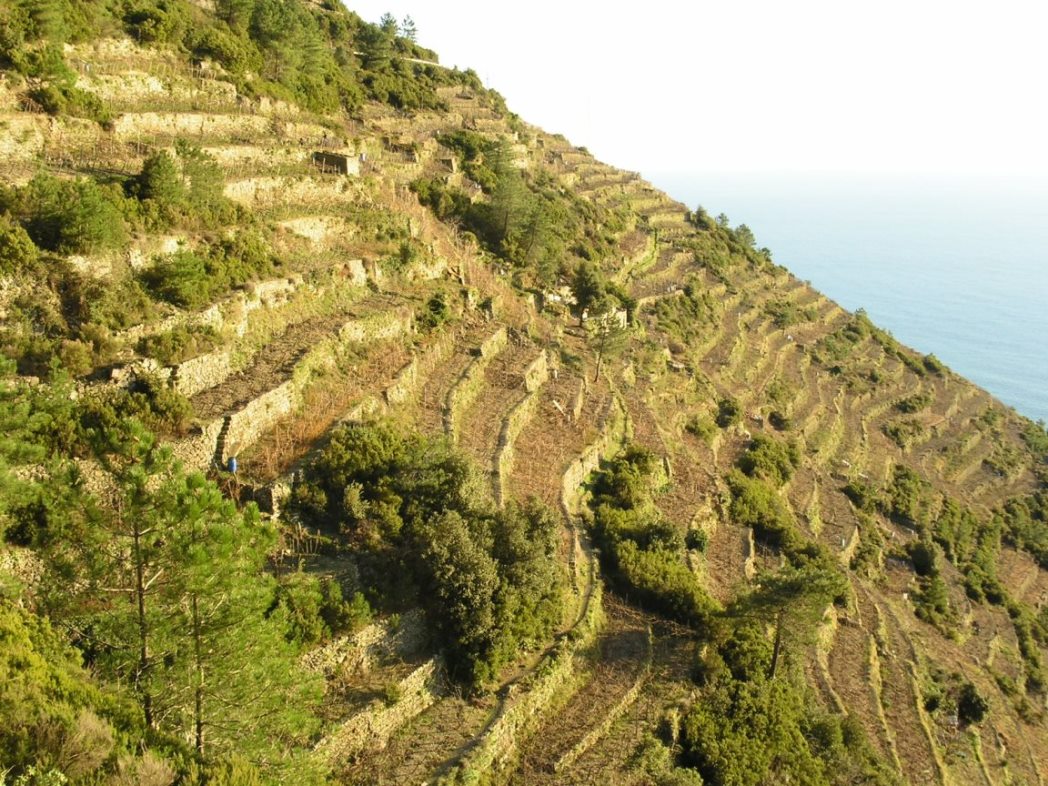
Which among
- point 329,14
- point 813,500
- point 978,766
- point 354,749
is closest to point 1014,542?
point 813,500

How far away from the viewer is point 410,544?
15352 millimetres

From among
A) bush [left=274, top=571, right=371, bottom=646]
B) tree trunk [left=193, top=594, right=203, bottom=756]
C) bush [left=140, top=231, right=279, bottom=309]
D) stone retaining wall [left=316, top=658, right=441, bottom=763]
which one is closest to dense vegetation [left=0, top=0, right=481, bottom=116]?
bush [left=140, top=231, right=279, bottom=309]

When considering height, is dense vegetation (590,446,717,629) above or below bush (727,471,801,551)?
above

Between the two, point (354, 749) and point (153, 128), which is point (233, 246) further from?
point (354, 749)

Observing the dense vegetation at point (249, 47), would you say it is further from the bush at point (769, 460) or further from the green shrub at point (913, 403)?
the green shrub at point (913, 403)

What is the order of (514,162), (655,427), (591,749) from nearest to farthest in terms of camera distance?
(591,749)
(655,427)
(514,162)

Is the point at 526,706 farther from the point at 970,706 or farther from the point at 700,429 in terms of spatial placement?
the point at 700,429

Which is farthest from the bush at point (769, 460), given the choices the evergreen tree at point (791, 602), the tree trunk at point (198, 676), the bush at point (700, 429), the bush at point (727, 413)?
the tree trunk at point (198, 676)

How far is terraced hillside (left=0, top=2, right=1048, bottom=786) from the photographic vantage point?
14.3 meters

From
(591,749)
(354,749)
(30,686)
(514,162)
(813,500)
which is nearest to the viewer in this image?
(30,686)

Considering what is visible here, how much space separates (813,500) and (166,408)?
29252 mm

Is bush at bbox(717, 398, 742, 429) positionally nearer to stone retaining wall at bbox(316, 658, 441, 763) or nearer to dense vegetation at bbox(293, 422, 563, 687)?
dense vegetation at bbox(293, 422, 563, 687)

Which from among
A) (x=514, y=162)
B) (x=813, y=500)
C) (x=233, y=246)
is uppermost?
(x=514, y=162)

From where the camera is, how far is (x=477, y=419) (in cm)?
2231
